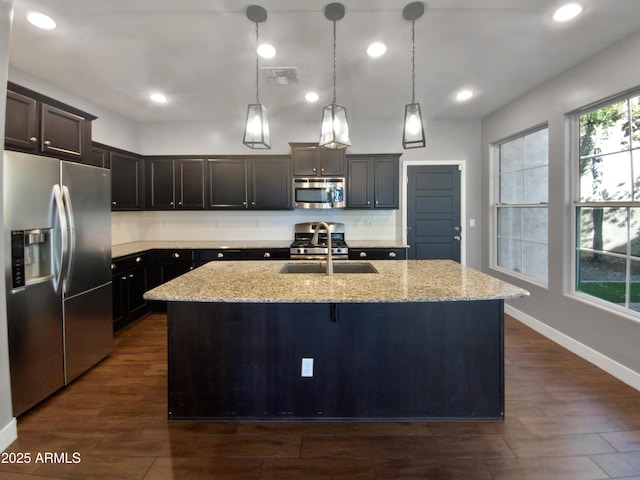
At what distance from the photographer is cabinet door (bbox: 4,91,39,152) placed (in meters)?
2.18

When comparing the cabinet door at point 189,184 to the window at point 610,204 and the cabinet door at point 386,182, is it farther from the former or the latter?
the window at point 610,204

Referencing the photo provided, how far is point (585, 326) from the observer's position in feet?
9.87

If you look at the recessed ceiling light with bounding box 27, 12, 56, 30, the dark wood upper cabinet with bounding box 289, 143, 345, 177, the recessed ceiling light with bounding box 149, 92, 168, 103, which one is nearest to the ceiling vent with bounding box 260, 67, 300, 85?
the dark wood upper cabinet with bounding box 289, 143, 345, 177

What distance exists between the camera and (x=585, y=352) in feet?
9.75

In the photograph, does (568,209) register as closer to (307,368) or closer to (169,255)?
(307,368)

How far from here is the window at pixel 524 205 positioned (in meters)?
3.70

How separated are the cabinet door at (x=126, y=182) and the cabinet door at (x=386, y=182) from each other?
3242 millimetres

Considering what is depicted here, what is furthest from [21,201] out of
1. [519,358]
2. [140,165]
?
[519,358]

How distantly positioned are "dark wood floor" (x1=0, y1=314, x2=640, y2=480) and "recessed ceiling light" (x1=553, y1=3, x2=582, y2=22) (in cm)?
267

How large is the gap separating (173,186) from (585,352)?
5.07m

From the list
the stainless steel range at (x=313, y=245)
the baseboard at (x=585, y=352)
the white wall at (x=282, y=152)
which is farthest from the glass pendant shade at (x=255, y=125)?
the baseboard at (x=585, y=352)

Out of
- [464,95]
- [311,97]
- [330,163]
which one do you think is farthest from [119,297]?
[464,95]

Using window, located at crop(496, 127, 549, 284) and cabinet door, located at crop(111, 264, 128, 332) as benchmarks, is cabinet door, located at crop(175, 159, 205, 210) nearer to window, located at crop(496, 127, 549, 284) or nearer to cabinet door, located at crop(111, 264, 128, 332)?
cabinet door, located at crop(111, 264, 128, 332)

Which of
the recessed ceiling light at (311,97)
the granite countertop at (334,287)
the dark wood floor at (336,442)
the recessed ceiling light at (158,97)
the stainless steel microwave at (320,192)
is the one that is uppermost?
the recessed ceiling light at (158,97)
